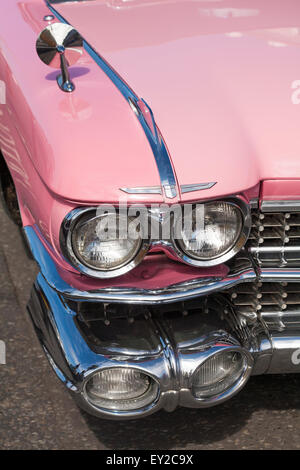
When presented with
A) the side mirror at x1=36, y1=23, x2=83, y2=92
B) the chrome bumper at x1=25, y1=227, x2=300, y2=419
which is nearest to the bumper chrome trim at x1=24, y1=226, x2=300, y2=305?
the chrome bumper at x1=25, y1=227, x2=300, y2=419

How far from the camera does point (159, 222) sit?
2.01 m

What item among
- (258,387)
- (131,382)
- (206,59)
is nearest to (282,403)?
(258,387)

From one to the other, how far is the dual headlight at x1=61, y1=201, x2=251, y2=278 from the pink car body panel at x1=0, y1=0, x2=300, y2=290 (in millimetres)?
48

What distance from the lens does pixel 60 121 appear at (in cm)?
220

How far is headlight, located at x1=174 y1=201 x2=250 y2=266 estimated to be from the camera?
2061 mm

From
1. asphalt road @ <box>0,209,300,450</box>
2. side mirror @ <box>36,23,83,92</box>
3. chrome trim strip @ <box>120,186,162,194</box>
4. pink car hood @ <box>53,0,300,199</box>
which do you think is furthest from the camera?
asphalt road @ <box>0,209,300,450</box>

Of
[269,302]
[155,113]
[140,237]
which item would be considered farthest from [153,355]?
[155,113]

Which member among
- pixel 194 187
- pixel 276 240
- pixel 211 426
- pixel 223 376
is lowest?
pixel 211 426

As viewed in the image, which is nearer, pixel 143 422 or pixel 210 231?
pixel 210 231

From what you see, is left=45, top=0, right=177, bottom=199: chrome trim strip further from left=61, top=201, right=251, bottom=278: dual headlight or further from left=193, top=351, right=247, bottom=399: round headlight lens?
left=193, top=351, right=247, bottom=399: round headlight lens

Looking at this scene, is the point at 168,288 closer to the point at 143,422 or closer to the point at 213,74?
the point at 143,422

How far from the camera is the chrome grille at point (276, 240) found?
7.22 feet

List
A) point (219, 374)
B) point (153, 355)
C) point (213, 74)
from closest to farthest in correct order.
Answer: point (153, 355) → point (219, 374) → point (213, 74)

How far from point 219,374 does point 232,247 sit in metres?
0.39
